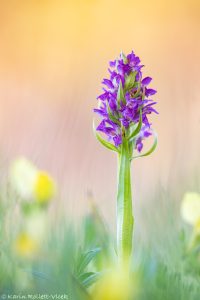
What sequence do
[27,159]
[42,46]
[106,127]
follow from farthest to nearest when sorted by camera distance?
[42,46] → [106,127] → [27,159]

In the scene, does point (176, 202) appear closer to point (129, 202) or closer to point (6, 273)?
point (129, 202)

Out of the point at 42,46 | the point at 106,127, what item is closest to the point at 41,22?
the point at 42,46

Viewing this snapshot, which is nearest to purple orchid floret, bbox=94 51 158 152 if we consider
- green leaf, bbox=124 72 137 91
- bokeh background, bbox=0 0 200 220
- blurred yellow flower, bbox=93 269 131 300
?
green leaf, bbox=124 72 137 91

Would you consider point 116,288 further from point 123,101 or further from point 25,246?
point 123,101

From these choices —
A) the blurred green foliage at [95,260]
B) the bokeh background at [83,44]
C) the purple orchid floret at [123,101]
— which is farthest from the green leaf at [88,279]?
the bokeh background at [83,44]

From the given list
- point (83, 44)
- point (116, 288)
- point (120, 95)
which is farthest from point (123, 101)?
point (83, 44)

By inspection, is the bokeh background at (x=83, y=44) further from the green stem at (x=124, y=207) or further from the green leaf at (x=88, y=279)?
the green leaf at (x=88, y=279)
